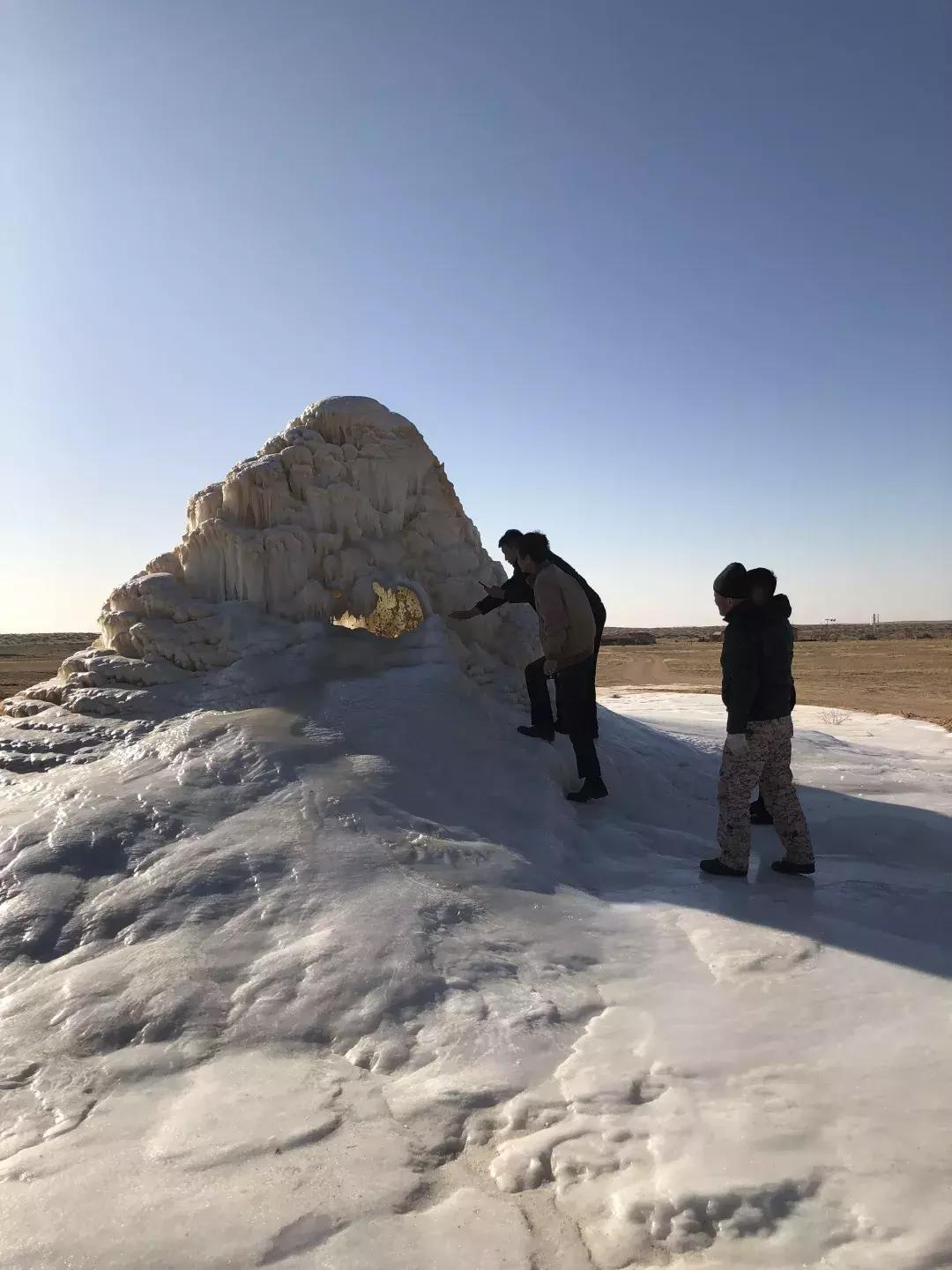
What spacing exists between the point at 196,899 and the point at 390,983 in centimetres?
92

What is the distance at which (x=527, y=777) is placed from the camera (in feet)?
13.9

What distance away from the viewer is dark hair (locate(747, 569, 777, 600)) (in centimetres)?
352

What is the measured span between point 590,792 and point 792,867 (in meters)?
1.20

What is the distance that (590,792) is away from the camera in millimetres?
4438

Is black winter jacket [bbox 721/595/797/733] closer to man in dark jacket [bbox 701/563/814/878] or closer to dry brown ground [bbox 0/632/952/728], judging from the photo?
man in dark jacket [bbox 701/563/814/878]

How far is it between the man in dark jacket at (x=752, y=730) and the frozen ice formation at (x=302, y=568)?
214cm

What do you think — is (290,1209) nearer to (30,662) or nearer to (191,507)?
(191,507)

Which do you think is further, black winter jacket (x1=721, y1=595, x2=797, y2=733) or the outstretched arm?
the outstretched arm

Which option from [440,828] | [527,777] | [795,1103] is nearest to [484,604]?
[527,777]

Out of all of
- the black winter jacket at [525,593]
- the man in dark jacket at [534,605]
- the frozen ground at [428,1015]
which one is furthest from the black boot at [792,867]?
the black winter jacket at [525,593]

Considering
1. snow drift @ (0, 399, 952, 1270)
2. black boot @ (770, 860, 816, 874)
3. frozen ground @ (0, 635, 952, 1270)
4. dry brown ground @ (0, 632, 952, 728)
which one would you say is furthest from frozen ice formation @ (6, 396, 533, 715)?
dry brown ground @ (0, 632, 952, 728)

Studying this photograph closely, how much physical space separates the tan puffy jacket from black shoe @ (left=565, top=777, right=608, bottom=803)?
656mm

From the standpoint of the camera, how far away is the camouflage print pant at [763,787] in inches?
136

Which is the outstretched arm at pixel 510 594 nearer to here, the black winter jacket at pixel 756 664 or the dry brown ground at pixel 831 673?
the black winter jacket at pixel 756 664
